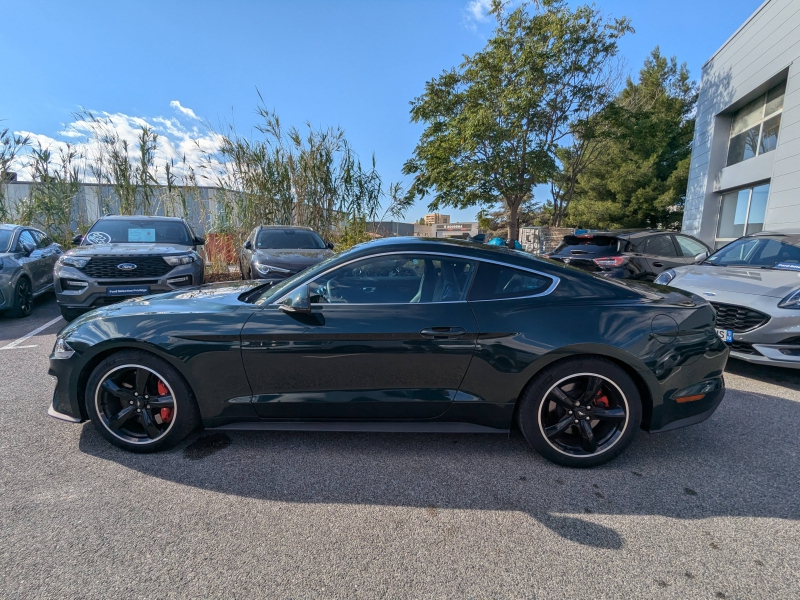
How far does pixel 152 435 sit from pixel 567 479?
262 cm

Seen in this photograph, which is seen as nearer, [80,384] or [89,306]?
[80,384]

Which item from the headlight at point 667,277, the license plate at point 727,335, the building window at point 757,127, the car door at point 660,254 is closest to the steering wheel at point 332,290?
the license plate at point 727,335

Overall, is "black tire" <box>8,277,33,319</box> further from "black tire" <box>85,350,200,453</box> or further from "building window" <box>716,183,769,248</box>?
"building window" <box>716,183,769,248</box>

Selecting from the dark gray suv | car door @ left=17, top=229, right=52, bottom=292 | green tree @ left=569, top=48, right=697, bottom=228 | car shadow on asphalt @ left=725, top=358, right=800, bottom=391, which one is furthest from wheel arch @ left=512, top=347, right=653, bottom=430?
green tree @ left=569, top=48, right=697, bottom=228

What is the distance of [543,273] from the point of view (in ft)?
8.84

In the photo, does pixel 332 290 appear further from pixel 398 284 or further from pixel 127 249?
pixel 127 249

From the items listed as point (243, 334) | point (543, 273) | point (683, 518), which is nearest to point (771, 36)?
point (543, 273)

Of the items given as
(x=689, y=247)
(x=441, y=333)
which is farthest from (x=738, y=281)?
(x=441, y=333)

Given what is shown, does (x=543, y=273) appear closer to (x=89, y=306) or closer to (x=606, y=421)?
(x=606, y=421)

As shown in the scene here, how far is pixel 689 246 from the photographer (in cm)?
773

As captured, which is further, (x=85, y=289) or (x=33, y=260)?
(x=33, y=260)

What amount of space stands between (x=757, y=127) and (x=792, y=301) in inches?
415

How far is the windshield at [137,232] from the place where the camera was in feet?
22.1

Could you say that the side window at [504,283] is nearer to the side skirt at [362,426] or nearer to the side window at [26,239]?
the side skirt at [362,426]
